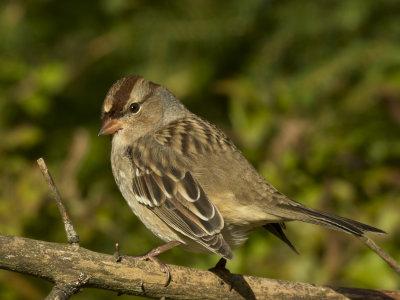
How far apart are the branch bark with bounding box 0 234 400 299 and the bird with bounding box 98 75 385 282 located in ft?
0.34

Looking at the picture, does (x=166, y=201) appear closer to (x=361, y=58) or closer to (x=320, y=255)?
(x=320, y=255)

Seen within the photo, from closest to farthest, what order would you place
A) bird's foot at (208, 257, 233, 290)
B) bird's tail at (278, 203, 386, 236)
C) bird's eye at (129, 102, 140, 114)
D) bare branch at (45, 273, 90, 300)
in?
bare branch at (45, 273, 90, 300), bird's tail at (278, 203, 386, 236), bird's foot at (208, 257, 233, 290), bird's eye at (129, 102, 140, 114)

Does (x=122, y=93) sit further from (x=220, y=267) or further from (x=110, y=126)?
Result: (x=220, y=267)

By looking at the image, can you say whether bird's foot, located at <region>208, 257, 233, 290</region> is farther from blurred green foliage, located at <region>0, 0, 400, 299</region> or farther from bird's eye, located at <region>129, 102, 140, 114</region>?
bird's eye, located at <region>129, 102, 140, 114</region>

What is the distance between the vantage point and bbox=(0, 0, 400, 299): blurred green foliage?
412 cm

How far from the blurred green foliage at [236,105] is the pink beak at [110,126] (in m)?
0.22

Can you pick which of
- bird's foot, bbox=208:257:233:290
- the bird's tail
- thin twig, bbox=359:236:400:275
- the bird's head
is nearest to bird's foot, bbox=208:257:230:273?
bird's foot, bbox=208:257:233:290

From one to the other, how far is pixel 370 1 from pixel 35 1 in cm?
269

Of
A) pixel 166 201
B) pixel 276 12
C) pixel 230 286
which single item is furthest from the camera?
pixel 276 12

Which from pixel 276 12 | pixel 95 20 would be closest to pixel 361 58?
pixel 276 12

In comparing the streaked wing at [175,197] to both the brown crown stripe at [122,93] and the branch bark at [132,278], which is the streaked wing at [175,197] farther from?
the brown crown stripe at [122,93]

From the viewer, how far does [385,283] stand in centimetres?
389

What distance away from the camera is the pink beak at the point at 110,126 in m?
4.07

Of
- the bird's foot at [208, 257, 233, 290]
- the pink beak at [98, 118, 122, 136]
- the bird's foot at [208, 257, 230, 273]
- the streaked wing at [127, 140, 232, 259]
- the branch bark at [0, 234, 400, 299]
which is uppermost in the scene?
the pink beak at [98, 118, 122, 136]
